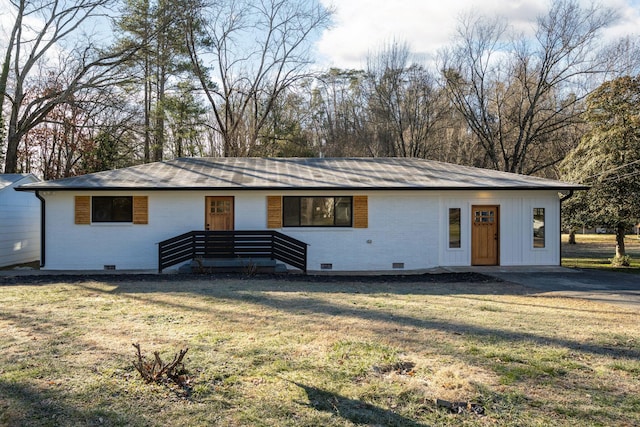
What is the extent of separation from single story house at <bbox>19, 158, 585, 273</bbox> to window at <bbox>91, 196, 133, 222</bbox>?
0.10 ft

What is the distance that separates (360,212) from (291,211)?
2091mm

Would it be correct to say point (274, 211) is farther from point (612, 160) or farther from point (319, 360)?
point (612, 160)

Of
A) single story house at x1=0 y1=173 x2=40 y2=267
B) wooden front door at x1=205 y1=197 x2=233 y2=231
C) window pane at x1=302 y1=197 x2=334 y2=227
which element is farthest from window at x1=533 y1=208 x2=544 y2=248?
single story house at x1=0 y1=173 x2=40 y2=267

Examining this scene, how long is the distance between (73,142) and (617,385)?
2866cm

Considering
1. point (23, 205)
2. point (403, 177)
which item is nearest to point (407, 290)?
point (403, 177)

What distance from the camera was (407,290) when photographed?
9.62 metres

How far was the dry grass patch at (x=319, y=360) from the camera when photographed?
3494mm

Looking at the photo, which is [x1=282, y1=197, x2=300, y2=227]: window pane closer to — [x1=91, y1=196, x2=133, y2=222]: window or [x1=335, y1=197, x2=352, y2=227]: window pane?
[x1=335, y1=197, x2=352, y2=227]: window pane

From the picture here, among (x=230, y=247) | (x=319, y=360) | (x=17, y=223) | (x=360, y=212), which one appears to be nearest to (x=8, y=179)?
(x=17, y=223)

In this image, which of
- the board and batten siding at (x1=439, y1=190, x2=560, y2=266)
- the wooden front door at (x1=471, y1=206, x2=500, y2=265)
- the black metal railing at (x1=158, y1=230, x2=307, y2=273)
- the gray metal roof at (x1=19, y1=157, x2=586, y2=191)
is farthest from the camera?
the wooden front door at (x1=471, y1=206, x2=500, y2=265)

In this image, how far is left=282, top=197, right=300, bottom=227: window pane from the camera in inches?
524

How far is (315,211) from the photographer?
13352mm

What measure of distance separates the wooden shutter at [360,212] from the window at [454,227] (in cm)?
262

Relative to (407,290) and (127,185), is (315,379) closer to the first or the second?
(407,290)
